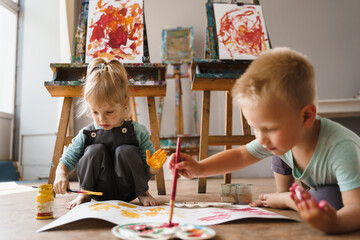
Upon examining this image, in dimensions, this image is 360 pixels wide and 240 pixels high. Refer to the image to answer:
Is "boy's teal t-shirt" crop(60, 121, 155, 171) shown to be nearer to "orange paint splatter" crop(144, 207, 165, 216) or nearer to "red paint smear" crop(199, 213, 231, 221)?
"orange paint splatter" crop(144, 207, 165, 216)

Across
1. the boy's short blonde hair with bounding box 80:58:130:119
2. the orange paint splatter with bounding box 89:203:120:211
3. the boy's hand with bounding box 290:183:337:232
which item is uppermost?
the boy's short blonde hair with bounding box 80:58:130:119

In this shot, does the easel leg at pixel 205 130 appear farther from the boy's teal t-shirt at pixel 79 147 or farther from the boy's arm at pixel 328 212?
the boy's arm at pixel 328 212

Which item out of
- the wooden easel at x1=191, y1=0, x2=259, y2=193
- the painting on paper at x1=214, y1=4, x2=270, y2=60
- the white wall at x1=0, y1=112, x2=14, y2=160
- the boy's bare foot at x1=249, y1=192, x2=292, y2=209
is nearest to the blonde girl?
the boy's bare foot at x1=249, y1=192, x2=292, y2=209

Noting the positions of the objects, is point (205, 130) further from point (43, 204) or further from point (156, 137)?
point (43, 204)

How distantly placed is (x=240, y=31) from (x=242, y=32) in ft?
0.05

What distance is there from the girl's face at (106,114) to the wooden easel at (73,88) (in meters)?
0.43

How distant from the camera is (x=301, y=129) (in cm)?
91

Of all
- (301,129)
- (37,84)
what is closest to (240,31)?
(301,129)

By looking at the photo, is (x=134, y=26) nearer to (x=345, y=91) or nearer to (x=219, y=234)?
(x=219, y=234)

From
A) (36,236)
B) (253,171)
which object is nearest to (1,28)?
(253,171)

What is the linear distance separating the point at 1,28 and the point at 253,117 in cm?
369

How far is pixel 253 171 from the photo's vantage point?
11.4ft

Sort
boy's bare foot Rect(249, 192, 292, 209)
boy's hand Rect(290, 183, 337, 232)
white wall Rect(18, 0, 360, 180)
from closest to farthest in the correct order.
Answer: boy's hand Rect(290, 183, 337, 232) < boy's bare foot Rect(249, 192, 292, 209) < white wall Rect(18, 0, 360, 180)

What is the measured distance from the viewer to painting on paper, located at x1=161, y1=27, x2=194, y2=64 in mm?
3348
